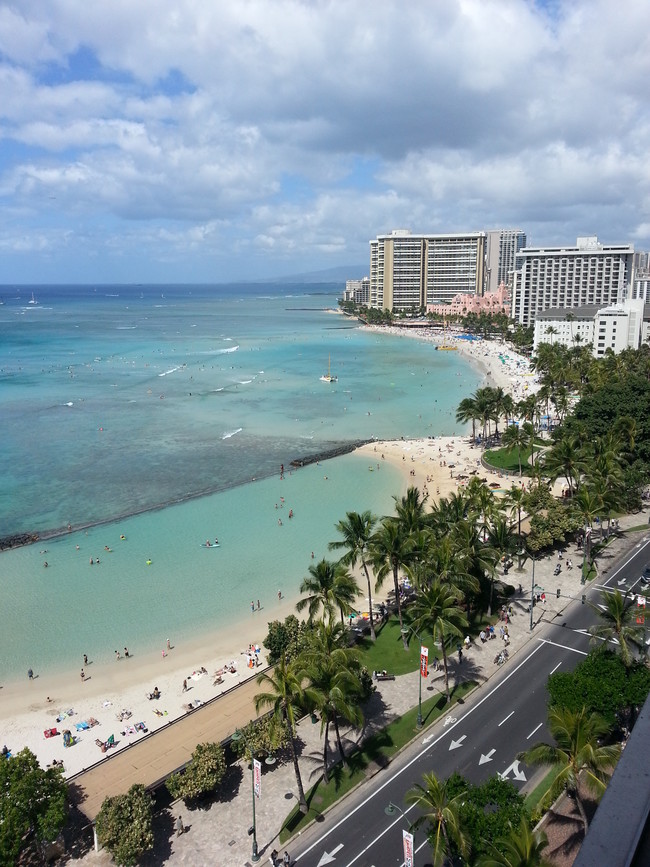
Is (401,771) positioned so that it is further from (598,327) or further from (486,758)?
(598,327)

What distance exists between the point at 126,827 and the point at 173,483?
152ft

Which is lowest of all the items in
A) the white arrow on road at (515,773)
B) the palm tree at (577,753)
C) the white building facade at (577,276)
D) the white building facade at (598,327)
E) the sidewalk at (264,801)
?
the sidewalk at (264,801)

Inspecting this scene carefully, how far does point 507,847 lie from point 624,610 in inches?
570

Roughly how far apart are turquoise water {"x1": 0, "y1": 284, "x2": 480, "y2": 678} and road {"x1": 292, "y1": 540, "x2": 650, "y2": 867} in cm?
1680

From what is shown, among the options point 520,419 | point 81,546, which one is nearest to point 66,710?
point 81,546

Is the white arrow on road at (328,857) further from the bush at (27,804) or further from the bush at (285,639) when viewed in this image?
the bush at (285,639)

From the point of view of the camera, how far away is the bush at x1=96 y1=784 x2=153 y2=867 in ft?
71.5

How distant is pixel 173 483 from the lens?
67.0m

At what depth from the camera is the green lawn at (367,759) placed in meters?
23.9

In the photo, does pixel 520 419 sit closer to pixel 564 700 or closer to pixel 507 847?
pixel 564 700

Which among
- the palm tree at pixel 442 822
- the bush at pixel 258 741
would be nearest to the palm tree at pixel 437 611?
the bush at pixel 258 741

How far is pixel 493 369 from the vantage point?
133750 mm

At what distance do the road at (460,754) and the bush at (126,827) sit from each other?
5358 mm

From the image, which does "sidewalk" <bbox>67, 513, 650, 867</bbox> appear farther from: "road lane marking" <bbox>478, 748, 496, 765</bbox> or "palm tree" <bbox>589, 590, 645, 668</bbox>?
"palm tree" <bbox>589, 590, 645, 668</bbox>
